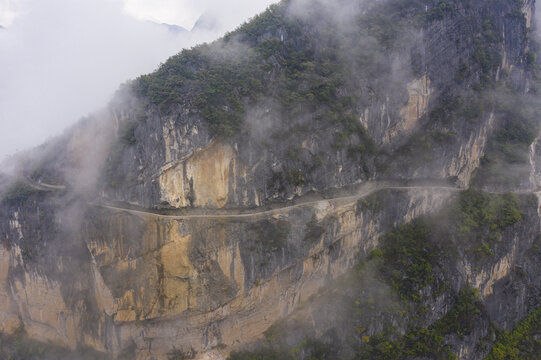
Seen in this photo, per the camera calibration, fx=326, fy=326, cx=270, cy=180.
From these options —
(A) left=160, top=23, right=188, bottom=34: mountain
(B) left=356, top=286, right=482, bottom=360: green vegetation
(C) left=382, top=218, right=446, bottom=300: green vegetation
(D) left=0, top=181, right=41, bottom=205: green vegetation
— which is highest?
(A) left=160, top=23, right=188, bottom=34: mountain

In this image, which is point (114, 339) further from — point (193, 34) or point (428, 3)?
point (428, 3)

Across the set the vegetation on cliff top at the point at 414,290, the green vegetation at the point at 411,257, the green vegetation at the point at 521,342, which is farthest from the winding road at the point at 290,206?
the green vegetation at the point at 521,342

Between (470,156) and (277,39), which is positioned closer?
(277,39)

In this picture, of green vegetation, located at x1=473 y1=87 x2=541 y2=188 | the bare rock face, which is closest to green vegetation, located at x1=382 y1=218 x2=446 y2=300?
the bare rock face

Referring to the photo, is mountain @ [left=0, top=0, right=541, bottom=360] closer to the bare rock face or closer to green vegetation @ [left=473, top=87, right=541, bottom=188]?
the bare rock face

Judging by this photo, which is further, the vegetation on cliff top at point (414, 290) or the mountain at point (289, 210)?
the vegetation on cliff top at point (414, 290)

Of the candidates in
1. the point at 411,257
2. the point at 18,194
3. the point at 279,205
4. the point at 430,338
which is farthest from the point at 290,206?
the point at 18,194

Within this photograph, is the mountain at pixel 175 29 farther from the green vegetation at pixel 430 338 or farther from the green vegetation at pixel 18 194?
the green vegetation at pixel 430 338

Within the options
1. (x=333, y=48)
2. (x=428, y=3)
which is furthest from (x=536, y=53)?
(x=333, y=48)

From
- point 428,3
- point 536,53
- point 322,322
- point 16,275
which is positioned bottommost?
point 322,322
